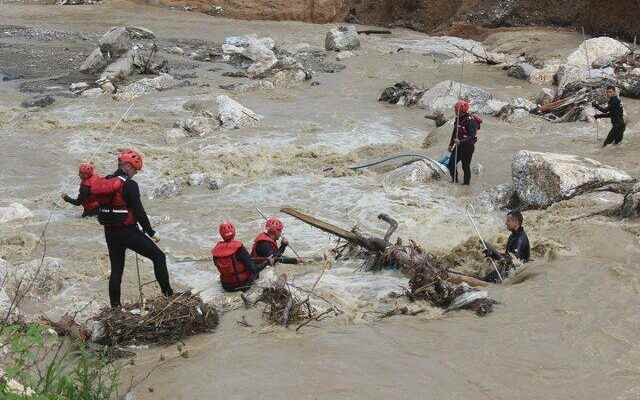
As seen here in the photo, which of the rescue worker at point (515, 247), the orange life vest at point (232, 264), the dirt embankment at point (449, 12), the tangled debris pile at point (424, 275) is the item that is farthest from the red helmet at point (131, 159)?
the dirt embankment at point (449, 12)

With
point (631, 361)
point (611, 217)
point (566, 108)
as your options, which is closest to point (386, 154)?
point (566, 108)

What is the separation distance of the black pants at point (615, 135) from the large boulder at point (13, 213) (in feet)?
27.9

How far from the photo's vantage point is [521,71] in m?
18.0

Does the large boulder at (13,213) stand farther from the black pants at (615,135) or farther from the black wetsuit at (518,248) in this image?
the black pants at (615,135)

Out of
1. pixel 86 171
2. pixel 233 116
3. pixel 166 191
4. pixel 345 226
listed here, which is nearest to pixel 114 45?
pixel 233 116

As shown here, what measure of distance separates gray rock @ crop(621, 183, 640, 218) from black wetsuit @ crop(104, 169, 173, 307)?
16.1 feet

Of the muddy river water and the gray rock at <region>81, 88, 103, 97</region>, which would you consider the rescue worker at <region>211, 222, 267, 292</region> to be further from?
the gray rock at <region>81, 88, 103, 97</region>

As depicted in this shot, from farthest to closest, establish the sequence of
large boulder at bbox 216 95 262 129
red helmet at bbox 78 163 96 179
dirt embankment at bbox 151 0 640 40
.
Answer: dirt embankment at bbox 151 0 640 40 → large boulder at bbox 216 95 262 129 → red helmet at bbox 78 163 96 179

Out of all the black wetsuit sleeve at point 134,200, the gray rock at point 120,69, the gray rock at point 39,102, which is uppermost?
the black wetsuit sleeve at point 134,200

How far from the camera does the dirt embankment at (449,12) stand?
23391 millimetres

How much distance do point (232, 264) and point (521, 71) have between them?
13.4m

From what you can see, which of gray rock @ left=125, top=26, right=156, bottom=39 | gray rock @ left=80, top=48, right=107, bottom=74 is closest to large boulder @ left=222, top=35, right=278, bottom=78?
gray rock @ left=125, top=26, right=156, bottom=39

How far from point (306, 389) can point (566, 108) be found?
11.1 meters

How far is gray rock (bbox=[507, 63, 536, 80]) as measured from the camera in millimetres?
17872
